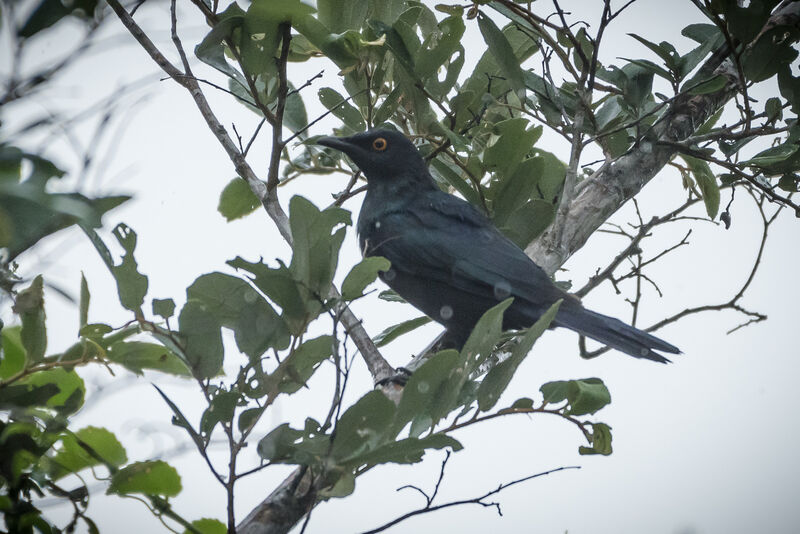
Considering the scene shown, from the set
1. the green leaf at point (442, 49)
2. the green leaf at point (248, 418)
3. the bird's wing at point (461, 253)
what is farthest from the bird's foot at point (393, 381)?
the green leaf at point (442, 49)

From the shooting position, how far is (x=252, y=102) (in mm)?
2887

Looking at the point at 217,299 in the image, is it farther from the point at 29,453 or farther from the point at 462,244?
the point at 462,244

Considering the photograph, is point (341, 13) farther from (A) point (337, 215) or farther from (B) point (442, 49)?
(A) point (337, 215)

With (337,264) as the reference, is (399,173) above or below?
above

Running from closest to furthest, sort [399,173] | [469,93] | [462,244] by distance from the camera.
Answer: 1. [469,93]
2. [462,244]
3. [399,173]

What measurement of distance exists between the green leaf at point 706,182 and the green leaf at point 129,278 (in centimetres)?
251

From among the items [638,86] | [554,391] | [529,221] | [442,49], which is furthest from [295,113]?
[554,391]

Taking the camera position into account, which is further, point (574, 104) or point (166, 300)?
point (574, 104)

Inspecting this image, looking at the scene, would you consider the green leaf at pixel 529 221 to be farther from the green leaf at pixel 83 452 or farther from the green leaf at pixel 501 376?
the green leaf at pixel 83 452

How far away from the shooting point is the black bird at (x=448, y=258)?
3111 mm

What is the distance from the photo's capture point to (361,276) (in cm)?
175

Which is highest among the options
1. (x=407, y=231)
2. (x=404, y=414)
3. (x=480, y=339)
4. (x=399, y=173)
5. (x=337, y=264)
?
(x=399, y=173)

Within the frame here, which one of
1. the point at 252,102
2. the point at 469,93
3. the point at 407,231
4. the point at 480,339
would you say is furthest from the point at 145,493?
the point at 407,231

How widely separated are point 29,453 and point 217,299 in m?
0.51
